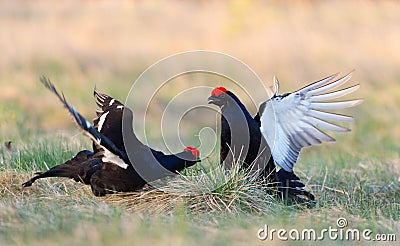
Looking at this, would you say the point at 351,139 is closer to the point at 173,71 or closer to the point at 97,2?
the point at 173,71

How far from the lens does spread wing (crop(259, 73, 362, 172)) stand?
4629mm

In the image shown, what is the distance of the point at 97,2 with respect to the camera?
14.1 m

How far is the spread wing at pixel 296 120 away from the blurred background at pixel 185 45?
164 inches

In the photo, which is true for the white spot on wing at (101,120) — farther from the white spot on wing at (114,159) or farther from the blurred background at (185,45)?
the blurred background at (185,45)

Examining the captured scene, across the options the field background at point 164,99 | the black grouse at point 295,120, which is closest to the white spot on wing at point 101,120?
the field background at point 164,99

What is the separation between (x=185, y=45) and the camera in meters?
11.9

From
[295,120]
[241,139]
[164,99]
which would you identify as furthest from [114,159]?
[164,99]

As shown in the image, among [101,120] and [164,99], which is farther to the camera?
[164,99]

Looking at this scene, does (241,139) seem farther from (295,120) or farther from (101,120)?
(101,120)

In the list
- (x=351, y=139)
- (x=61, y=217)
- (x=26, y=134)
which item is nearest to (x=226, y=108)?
(x=61, y=217)

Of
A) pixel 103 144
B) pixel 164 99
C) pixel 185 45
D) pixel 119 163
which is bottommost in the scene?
pixel 164 99

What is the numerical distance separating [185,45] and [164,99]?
5.73 ft

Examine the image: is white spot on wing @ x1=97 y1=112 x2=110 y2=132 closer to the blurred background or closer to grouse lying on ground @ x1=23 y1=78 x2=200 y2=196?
grouse lying on ground @ x1=23 y1=78 x2=200 y2=196

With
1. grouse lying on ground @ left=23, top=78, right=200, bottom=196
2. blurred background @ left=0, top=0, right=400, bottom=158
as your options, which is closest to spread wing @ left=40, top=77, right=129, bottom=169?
grouse lying on ground @ left=23, top=78, right=200, bottom=196
